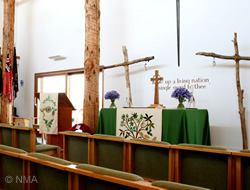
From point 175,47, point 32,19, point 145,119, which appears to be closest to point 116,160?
point 145,119

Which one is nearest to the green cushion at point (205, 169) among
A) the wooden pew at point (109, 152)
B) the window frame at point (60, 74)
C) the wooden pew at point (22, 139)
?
the wooden pew at point (109, 152)

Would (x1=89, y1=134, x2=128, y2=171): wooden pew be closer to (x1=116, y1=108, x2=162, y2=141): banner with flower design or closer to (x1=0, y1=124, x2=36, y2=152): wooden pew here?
(x1=0, y1=124, x2=36, y2=152): wooden pew

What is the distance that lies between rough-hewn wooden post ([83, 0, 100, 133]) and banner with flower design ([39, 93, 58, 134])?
0.52 metres

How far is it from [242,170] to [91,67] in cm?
310

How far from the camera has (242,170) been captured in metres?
1.83

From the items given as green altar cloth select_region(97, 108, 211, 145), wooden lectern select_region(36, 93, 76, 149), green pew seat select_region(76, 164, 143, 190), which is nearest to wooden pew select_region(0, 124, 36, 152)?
wooden lectern select_region(36, 93, 76, 149)

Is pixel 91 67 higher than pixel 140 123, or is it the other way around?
pixel 91 67

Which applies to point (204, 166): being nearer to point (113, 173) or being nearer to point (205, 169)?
point (205, 169)

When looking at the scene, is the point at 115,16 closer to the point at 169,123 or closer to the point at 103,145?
the point at 169,123

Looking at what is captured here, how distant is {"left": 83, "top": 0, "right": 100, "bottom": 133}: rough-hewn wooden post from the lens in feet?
14.4

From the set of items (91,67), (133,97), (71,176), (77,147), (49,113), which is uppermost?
(91,67)

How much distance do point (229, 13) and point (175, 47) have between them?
43.9 inches

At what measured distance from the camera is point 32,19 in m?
Answer: 8.16

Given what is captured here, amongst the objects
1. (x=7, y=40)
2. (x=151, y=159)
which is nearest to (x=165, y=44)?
(x=151, y=159)
